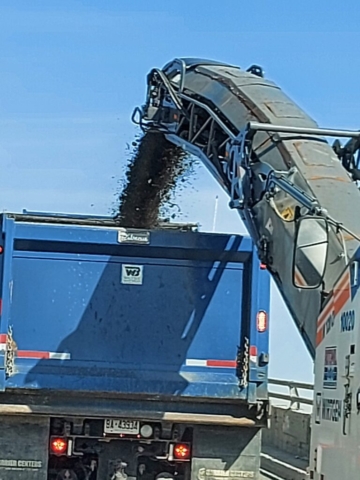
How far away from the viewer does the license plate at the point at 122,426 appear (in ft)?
33.4

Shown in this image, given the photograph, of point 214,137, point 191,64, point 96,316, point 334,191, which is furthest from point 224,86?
point 334,191

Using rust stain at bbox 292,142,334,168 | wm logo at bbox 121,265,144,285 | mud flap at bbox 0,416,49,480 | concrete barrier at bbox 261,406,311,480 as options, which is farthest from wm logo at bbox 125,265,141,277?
concrete barrier at bbox 261,406,311,480

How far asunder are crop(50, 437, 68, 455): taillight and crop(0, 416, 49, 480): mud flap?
14 cm

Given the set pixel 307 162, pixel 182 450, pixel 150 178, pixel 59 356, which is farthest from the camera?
pixel 150 178

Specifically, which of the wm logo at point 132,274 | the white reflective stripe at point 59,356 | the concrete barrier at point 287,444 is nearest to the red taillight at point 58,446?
the white reflective stripe at point 59,356

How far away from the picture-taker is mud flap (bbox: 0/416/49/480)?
394 inches

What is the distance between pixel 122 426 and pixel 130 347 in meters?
0.68

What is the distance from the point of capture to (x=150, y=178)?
14258mm

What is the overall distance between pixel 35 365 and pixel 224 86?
3145 mm

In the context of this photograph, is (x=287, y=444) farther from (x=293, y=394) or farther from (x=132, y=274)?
(x=132, y=274)

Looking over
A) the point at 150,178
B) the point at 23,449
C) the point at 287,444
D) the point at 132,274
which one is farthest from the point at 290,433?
the point at 23,449

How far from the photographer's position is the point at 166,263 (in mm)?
10242

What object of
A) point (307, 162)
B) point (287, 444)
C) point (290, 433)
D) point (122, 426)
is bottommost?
point (287, 444)

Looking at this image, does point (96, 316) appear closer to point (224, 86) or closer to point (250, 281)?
point (250, 281)
